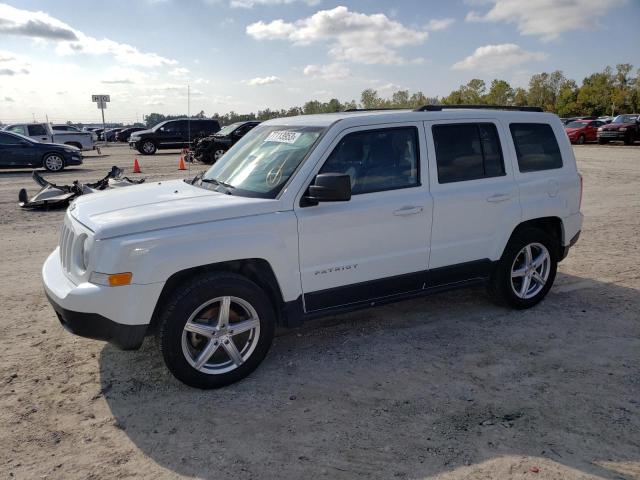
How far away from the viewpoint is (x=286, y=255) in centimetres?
380

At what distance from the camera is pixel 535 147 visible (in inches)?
200

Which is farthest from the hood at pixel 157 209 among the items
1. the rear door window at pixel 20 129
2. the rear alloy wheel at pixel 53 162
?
the rear door window at pixel 20 129

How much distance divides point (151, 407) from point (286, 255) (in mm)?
1390

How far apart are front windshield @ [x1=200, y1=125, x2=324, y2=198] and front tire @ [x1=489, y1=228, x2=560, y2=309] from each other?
2258 millimetres

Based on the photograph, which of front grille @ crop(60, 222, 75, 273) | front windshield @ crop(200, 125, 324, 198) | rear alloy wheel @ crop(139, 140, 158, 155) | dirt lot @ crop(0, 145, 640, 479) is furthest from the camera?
rear alloy wheel @ crop(139, 140, 158, 155)

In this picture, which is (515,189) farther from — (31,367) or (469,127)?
(31,367)

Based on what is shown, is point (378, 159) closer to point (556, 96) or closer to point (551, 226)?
point (551, 226)

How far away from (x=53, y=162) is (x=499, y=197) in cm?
1763

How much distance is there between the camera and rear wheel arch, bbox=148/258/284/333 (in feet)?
11.8

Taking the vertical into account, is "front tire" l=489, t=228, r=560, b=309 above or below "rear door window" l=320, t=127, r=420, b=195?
below

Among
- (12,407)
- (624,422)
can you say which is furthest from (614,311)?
(12,407)

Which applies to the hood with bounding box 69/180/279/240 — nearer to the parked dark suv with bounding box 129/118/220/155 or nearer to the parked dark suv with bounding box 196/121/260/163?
the parked dark suv with bounding box 196/121/260/163

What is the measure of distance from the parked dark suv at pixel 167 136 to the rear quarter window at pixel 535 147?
78.5ft

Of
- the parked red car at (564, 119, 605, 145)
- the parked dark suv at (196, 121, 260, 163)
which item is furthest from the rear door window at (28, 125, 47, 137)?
the parked red car at (564, 119, 605, 145)
